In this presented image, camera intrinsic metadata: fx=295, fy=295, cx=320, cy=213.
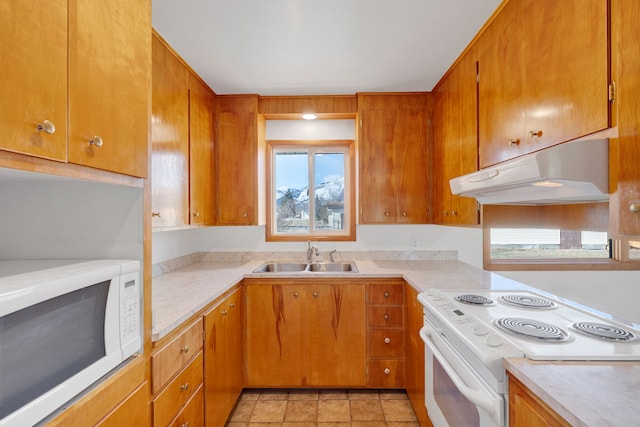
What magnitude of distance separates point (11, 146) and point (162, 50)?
1445 mm

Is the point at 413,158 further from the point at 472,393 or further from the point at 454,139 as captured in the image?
the point at 472,393

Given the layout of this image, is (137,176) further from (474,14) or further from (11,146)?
(474,14)

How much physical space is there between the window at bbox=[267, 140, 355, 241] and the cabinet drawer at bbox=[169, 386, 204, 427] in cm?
164

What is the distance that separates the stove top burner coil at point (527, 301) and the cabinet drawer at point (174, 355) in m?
1.56

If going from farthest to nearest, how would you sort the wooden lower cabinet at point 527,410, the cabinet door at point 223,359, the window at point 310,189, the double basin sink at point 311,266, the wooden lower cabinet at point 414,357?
the window at point 310,189, the double basin sink at point 311,266, the wooden lower cabinet at point 414,357, the cabinet door at point 223,359, the wooden lower cabinet at point 527,410

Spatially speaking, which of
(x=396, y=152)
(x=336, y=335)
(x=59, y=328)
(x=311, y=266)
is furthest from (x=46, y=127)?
(x=396, y=152)

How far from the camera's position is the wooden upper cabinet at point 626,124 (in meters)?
0.82

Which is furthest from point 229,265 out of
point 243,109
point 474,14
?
point 474,14

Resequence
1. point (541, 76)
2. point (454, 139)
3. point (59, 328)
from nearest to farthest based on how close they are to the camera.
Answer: point (59, 328)
point (541, 76)
point (454, 139)

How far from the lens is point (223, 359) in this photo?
1.84m

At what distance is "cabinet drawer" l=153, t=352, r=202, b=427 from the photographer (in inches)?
44.9

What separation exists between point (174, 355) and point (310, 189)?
78.8 inches

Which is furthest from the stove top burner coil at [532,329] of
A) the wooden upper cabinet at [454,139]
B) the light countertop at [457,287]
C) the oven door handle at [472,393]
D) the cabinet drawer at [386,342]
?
the cabinet drawer at [386,342]

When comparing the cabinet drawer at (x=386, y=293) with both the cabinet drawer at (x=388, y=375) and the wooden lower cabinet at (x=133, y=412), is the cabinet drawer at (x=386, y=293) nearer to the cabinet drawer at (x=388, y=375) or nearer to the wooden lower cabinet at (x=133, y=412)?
the cabinet drawer at (x=388, y=375)
